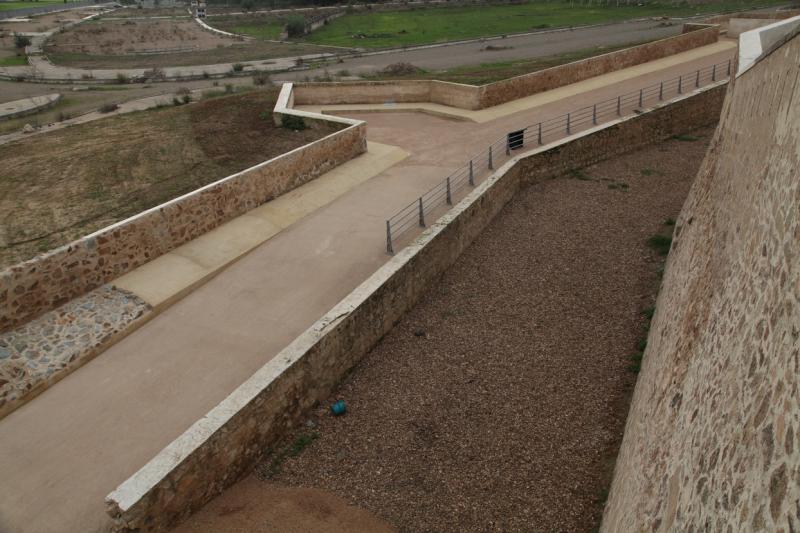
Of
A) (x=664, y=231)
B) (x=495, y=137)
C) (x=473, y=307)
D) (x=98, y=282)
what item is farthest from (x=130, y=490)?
(x=495, y=137)

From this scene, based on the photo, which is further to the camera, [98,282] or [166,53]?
[166,53]

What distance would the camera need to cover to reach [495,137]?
17516 mm

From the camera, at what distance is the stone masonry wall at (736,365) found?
3.34m

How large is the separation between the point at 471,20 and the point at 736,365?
5847 cm

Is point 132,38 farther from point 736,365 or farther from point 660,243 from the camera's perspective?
point 736,365

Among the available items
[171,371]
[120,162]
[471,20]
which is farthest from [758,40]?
[471,20]

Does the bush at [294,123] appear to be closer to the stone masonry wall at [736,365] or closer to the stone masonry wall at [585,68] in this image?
the stone masonry wall at [585,68]

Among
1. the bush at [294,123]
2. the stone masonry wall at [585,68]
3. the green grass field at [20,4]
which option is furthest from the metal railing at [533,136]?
the green grass field at [20,4]

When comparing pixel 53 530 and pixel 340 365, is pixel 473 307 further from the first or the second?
pixel 53 530

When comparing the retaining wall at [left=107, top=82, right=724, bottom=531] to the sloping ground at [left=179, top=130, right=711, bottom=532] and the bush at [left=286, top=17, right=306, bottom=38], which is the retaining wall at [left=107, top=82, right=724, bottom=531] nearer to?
the sloping ground at [left=179, top=130, right=711, bottom=532]

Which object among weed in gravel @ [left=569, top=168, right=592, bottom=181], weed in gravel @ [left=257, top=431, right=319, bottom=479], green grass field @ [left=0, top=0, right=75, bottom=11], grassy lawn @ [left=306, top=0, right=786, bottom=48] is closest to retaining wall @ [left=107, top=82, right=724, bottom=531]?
weed in gravel @ [left=257, top=431, right=319, bottom=479]

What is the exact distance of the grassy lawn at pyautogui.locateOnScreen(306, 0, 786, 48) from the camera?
1887 inches

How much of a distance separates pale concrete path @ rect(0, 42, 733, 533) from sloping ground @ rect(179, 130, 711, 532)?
4.02 feet

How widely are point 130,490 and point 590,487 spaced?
17.2ft
